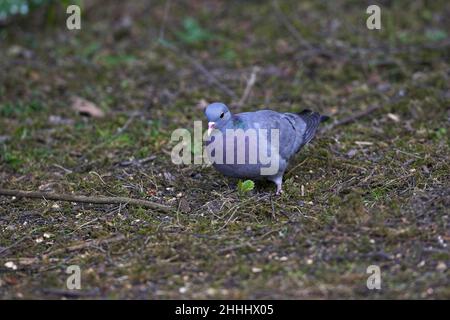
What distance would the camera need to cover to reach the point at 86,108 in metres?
7.07

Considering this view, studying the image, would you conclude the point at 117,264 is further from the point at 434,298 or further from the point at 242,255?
the point at 434,298

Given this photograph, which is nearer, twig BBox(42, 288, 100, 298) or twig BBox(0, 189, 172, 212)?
twig BBox(42, 288, 100, 298)

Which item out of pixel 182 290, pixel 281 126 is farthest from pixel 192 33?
pixel 182 290

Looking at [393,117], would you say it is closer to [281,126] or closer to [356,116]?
[356,116]

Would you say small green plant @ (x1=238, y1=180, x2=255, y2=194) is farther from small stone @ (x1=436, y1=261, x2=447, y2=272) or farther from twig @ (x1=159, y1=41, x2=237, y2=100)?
twig @ (x1=159, y1=41, x2=237, y2=100)

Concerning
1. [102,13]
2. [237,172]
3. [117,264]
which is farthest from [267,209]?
[102,13]

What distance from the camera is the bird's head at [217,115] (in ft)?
16.9

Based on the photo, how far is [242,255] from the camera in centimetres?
434

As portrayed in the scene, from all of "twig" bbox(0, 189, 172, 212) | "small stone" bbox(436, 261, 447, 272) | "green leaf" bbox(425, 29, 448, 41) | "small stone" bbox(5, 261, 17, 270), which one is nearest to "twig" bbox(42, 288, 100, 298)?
"small stone" bbox(5, 261, 17, 270)

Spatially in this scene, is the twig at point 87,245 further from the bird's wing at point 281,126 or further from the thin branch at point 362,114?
the thin branch at point 362,114

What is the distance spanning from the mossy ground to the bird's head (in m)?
0.52

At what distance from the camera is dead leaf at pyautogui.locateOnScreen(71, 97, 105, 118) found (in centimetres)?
702

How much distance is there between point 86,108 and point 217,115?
2.36 metres

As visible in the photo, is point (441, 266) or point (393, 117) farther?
point (393, 117)
